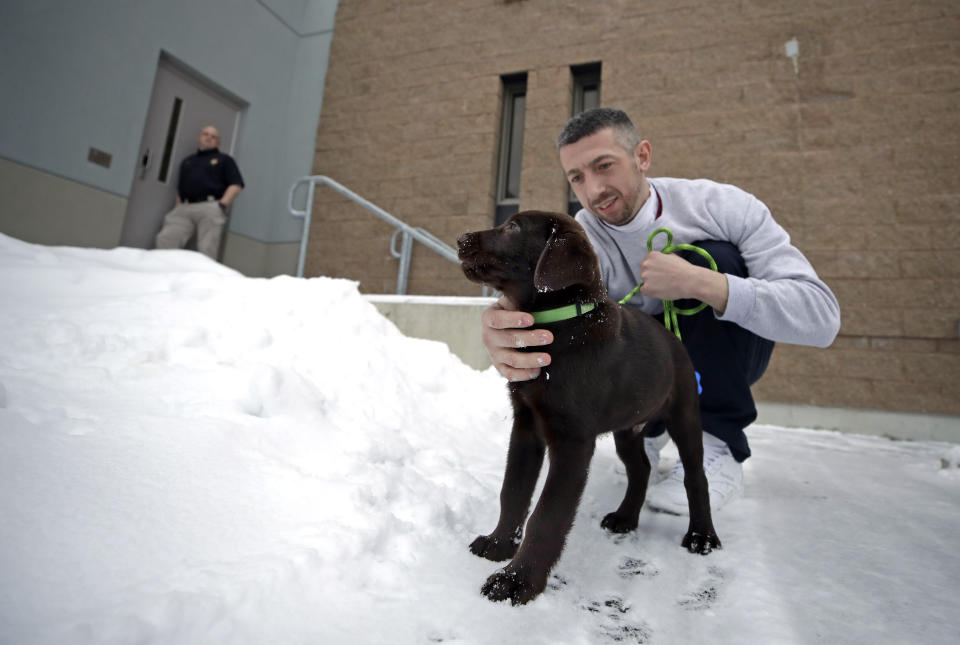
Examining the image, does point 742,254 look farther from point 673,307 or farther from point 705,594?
point 705,594

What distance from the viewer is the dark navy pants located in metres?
1.64

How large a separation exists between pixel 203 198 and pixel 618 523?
18.1 feet

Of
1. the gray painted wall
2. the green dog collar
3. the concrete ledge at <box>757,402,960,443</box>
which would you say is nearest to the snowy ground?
the green dog collar

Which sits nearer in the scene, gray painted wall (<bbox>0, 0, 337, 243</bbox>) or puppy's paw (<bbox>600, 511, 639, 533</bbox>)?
puppy's paw (<bbox>600, 511, 639, 533</bbox>)

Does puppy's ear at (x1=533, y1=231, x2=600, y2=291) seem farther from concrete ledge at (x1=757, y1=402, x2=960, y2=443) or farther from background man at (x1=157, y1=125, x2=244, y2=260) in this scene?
background man at (x1=157, y1=125, x2=244, y2=260)

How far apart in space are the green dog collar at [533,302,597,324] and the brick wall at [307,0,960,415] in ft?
12.1

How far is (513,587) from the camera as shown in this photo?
935mm

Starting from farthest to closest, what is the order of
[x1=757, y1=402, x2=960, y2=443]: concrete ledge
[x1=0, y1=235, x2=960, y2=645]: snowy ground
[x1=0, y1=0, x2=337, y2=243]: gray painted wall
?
1. [x1=0, y1=0, x2=337, y2=243]: gray painted wall
2. [x1=757, y1=402, x2=960, y2=443]: concrete ledge
3. [x1=0, y1=235, x2=960, y2=645]: snowy ground

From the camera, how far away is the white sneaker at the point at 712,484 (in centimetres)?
153

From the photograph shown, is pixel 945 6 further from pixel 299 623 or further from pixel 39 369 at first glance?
pixel 39 369

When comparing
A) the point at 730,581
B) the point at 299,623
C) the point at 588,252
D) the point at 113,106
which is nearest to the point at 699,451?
the point at 730,581

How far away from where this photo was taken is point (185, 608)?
695 millimetres

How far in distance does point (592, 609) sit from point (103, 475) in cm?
101

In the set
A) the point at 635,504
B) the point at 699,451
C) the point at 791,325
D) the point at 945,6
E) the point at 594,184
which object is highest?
the point at 945,6
